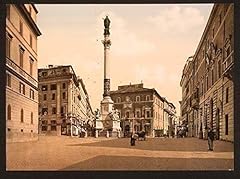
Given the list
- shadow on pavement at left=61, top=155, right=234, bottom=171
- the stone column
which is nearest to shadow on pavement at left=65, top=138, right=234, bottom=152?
shadow on pavement at left=61, top=155, right=234, bottom=171

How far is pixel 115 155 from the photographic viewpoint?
6.73m

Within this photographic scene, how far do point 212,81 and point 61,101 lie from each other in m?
2.69

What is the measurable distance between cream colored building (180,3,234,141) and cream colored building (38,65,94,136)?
1802mm

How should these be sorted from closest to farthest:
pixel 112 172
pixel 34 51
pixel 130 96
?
pixel 112 172, pixel 34 51, pixel 130 96

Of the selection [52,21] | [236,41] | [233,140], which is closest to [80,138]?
[52,21]

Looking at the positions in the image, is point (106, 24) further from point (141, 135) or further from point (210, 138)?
point (210, 138)

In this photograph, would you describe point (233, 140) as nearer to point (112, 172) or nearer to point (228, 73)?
point (228, 73)

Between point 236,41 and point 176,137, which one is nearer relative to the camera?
point 236,41

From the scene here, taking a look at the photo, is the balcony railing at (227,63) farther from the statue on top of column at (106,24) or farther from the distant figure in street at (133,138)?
the statue on top of column at (106,24)

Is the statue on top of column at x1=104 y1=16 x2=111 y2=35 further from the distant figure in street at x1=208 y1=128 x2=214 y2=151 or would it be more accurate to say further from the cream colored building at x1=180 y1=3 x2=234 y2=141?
the distant figure in street at x1=208 y1=128 x2=214 y2=151

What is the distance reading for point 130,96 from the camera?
7.49 metres

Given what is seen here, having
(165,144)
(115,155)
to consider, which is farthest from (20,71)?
(165,144)

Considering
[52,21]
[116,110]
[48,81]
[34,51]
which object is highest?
[52,21]
